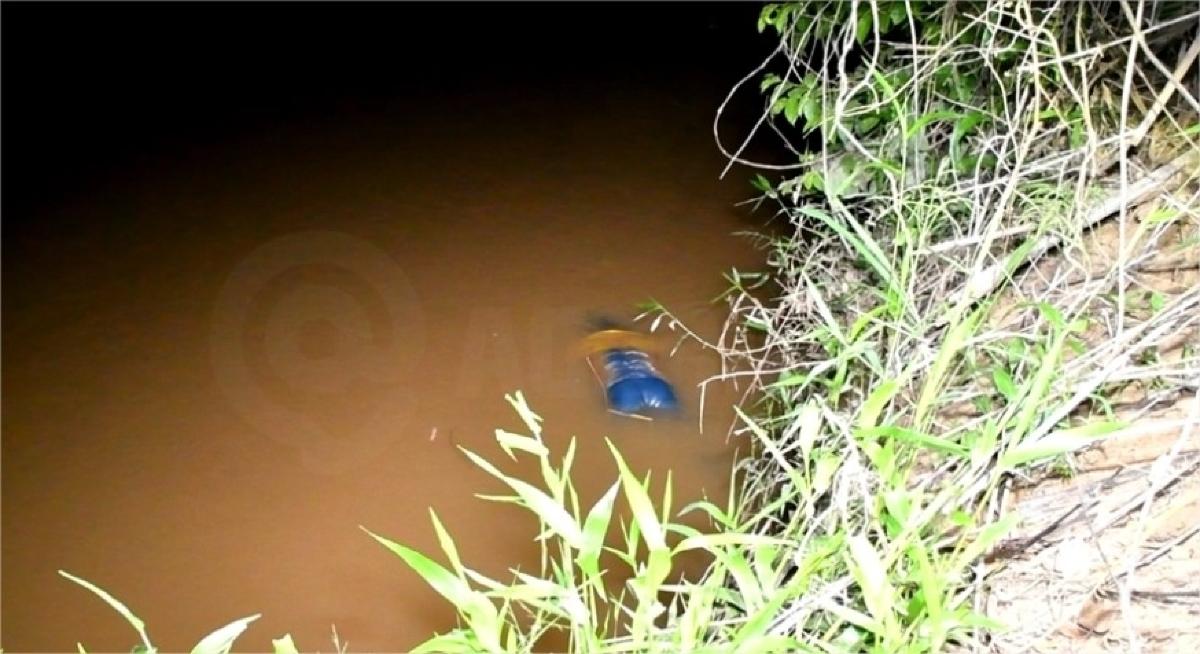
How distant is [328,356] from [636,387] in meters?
0.73

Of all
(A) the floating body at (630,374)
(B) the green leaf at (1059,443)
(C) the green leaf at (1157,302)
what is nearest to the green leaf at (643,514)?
(B) the green leaf at (1059,443)

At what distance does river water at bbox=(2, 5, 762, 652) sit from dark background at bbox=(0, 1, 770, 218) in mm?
182

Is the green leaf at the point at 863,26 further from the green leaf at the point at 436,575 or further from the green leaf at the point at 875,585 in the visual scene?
the green leaf at the point at 436,575

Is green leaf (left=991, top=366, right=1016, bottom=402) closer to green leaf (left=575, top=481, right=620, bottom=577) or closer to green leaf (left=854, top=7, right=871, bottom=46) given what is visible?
green leaf (left=575, top=481, right=620, bottom=577)

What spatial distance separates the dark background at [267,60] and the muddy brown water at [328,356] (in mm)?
238

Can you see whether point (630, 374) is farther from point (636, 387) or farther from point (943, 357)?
point (943, 357)

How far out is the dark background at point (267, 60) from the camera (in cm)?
318

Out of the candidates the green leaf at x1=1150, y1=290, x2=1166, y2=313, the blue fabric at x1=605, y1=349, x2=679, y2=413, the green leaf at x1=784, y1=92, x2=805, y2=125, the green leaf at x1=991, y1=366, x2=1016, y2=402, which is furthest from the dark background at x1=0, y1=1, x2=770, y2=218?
the green leaf at x1=991, y1=366, x2=1016, y2=402

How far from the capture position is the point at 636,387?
1.89 m

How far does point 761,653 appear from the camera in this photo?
83 centimetres

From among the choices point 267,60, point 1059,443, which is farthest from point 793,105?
point 267,60

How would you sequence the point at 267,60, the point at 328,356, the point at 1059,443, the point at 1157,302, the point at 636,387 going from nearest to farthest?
the point at 1059,443
the point at 1157,302
the point at 636,387
the point at 328,356
the point at 267,60

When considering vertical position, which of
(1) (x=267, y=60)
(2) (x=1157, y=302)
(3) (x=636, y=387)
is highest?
(1) (x=267, y=60)

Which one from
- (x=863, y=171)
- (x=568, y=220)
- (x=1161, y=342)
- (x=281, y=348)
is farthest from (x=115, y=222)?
(x=1161, y=342)
